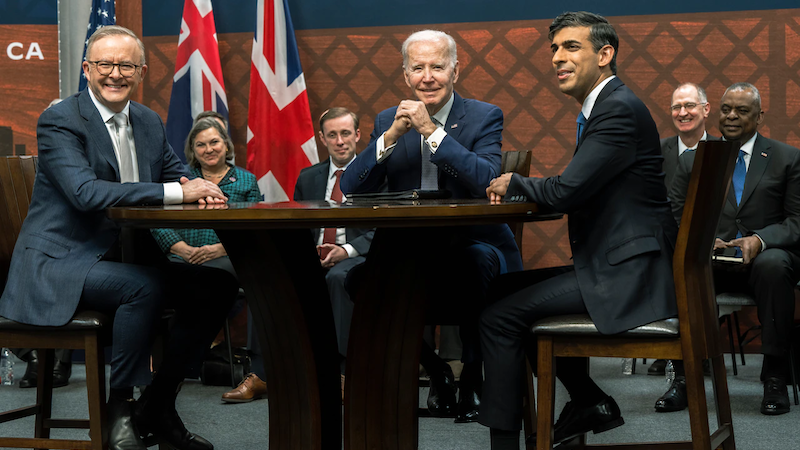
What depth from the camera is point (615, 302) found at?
2.04 meters

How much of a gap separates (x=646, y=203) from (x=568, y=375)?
610mm

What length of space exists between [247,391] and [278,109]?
1.99 metres

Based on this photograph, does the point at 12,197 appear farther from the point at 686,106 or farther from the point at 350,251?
the point at 686,106

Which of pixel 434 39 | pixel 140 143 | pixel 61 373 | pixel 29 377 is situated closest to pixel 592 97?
pixel 434 39

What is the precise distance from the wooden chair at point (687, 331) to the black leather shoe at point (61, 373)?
298 centimetres

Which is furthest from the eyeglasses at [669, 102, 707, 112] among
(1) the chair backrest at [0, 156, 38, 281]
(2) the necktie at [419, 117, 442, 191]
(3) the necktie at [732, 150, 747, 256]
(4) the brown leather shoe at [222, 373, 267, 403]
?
(1) the chair backrest at [0, 156, 38, 281]

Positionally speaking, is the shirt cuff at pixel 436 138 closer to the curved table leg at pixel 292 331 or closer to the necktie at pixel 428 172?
the necktie at pixel 428 172

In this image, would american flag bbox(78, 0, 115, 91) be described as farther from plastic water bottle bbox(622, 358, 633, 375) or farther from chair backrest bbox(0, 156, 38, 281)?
plastic water bottle bbox(622, 358, 633, 375)

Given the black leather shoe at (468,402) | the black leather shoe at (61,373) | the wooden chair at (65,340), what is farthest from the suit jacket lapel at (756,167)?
the black leather shoe at (61,373)

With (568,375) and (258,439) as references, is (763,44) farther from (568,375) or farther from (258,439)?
(258,439)

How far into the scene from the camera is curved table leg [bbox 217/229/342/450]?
206cm

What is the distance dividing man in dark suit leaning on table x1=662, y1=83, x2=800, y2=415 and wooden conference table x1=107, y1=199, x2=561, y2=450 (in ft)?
5.84

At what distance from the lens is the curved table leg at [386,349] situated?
206 cm

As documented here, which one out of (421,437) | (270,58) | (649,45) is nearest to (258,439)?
(421,437)
